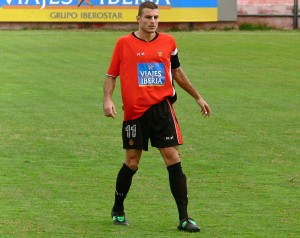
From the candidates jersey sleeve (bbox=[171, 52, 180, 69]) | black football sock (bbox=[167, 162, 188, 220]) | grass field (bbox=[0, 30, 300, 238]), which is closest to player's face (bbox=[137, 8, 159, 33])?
jersey sleeve (bbox=[171, 52, 180, 69])

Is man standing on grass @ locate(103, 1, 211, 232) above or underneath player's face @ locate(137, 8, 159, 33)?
underneath

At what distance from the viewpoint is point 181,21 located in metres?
45.3

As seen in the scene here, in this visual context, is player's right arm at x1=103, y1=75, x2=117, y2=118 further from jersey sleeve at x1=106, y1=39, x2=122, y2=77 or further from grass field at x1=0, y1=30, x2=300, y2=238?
grass field at x1=0, y1=30, x2=300, y2=238

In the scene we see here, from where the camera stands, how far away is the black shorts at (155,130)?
9.73 m

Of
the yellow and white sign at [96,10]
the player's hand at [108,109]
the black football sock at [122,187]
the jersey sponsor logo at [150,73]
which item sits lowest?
the yellow and white sign at [96,10]

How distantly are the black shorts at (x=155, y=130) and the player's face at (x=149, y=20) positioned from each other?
26.5 inches

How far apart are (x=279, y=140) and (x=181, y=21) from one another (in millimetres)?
29345

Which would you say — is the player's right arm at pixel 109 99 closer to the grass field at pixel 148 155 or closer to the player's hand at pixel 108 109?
the player's hand at pixel 108 109

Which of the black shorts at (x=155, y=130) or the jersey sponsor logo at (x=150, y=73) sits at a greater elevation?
the jersey sponsor logo at (x=150, y=73)

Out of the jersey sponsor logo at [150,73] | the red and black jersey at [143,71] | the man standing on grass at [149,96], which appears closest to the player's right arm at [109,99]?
the man standing on grass at [149,96]

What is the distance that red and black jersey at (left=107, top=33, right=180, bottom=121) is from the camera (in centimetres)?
966

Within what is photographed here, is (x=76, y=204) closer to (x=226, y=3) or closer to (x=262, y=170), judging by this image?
(x=262, y=170)

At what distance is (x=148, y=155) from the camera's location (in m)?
14.9

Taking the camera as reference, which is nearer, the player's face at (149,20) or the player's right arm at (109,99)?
the player's face at (149,20)
